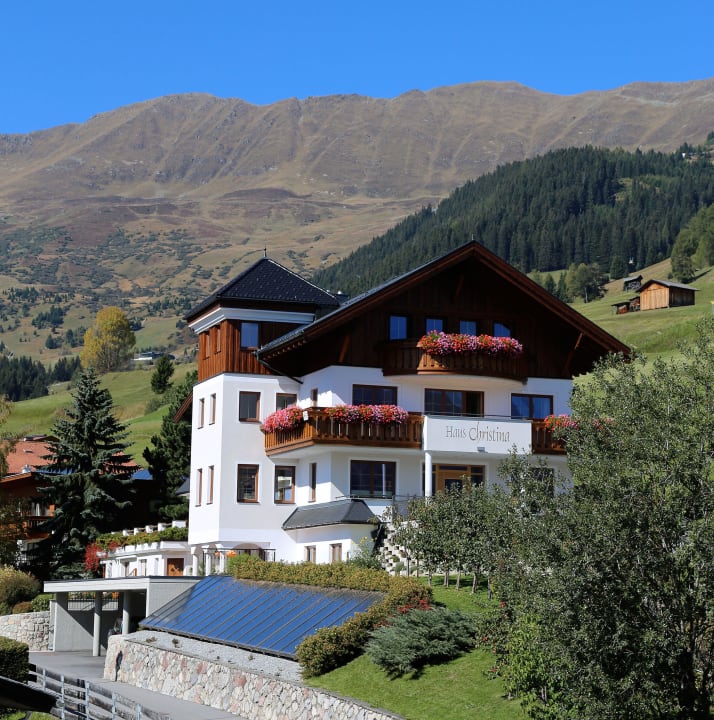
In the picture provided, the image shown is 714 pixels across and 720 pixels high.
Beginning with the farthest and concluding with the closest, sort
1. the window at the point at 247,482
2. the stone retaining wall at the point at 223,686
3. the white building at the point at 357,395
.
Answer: the window at the point at 247,482
the white building at the point at 357,395
the stone retaining wall at the point at 223,686

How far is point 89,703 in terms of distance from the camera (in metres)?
31.5

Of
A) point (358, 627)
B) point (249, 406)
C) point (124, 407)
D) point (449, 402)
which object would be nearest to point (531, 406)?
point (449, 402)

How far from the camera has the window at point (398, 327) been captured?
4872 cm

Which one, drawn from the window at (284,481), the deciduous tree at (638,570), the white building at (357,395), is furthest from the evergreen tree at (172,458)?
the deciduous tree at (638,570)

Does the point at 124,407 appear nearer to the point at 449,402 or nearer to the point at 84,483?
the point at 84,483

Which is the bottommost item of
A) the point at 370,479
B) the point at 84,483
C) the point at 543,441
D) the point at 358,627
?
the point at 358,627

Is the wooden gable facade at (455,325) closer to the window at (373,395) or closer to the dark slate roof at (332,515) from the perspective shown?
the window at (373,395)

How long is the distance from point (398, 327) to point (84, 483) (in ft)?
82.7

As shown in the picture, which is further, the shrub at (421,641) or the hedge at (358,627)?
the hedge at (358,627)

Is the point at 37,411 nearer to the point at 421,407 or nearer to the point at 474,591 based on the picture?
the point at 421,407

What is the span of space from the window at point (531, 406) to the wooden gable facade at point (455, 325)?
95 centimetres

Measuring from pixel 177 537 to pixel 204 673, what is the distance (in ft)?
71.5

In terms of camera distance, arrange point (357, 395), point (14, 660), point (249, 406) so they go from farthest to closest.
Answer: point (249, 406)
point (357, 395)
point (14, 660)

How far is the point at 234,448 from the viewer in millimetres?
51000
